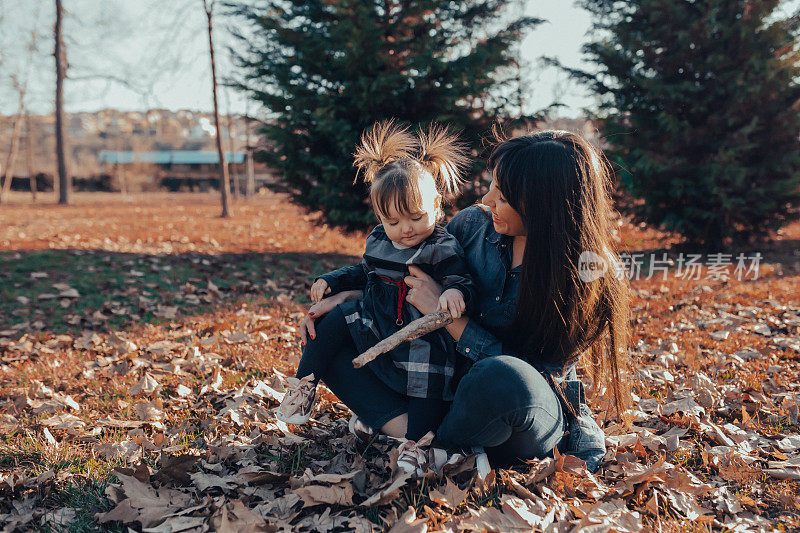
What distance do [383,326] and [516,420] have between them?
74 cm

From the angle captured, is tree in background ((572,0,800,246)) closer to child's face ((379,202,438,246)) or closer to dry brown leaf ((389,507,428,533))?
child's face ((379,202,438,246))

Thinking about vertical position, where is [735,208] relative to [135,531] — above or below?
above

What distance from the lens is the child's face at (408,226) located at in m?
2.52

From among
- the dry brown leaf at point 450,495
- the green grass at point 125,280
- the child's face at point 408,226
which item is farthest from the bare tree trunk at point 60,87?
the dry brown leaf at point 450,495

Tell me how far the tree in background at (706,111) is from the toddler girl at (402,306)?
6673 millimetres

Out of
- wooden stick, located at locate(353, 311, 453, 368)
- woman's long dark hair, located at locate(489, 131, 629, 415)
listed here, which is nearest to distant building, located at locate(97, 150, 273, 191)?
wooden stick, located at locate(353, 311, 453, 368)

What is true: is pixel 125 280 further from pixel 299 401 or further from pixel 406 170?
pixel 406 170

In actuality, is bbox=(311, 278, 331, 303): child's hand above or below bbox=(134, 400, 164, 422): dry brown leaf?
above

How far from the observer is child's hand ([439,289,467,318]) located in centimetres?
230

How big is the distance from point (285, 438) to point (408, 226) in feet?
4.14

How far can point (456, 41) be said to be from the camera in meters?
8.05

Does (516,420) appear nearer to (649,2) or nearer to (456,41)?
(456,41)

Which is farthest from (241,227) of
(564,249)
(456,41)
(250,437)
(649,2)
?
(564,249)

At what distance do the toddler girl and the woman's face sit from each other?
0.81 ft
